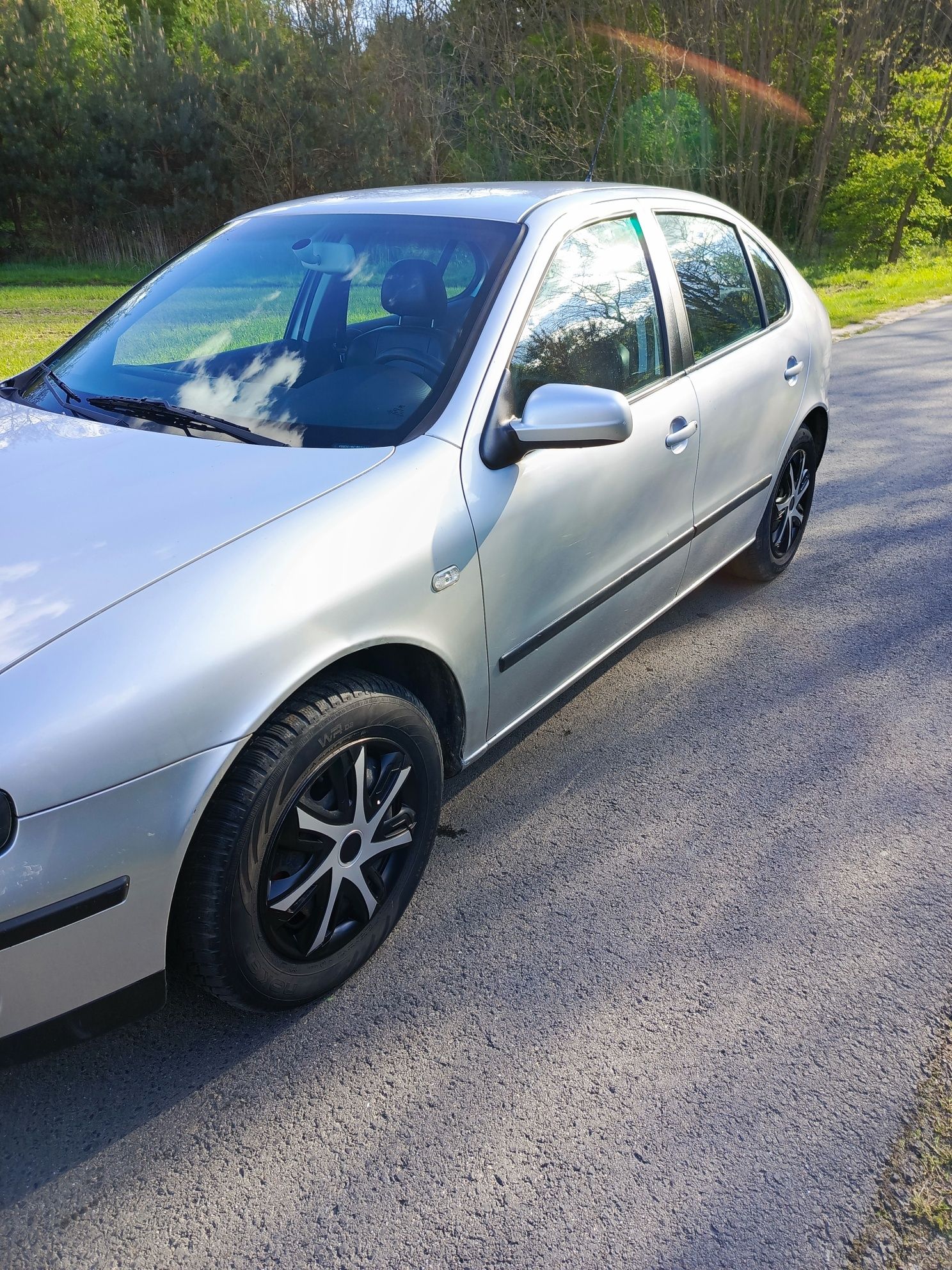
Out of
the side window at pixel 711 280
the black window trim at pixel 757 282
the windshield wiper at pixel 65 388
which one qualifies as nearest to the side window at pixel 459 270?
the side window at pixel 711 280

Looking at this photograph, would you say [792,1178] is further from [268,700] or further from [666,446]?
[666,446]

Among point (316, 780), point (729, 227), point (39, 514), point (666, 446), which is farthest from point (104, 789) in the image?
point (729, 227)

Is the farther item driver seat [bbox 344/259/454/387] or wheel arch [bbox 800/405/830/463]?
wheel arch [bbox 800/405/830/463]

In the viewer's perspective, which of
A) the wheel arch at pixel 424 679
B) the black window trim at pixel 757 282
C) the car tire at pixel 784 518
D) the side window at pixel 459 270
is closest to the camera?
the wheel arch at pixel 424 679

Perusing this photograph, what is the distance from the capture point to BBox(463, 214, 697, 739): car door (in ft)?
8.34

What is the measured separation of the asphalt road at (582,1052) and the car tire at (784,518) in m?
A: 1.10

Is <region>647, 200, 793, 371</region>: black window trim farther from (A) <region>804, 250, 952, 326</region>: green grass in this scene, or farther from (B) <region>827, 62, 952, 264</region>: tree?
(B) <region>827, 62, 952, 264</region>: tree

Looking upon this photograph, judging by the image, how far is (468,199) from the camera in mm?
3072

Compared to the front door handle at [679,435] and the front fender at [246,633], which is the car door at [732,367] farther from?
the front fender at [246,633]

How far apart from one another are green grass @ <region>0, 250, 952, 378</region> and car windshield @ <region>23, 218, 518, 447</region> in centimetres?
1

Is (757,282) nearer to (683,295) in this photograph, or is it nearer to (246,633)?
(683,295)

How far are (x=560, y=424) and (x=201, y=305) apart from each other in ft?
4.42

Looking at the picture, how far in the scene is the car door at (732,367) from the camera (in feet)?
11.4

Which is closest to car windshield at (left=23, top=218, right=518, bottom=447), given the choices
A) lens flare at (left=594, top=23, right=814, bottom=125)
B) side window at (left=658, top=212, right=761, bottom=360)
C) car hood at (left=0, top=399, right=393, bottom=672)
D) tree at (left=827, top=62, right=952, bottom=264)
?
car hood at (left=0, top=399, right=393, bottom=672)
